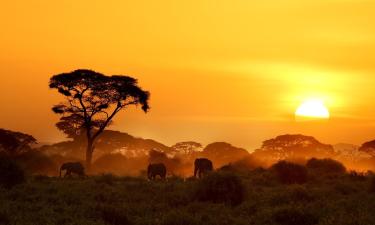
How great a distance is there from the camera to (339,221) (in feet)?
53.8

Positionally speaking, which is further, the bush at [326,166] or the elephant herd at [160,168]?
the bush at [326,166]

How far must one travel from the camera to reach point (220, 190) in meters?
22.8

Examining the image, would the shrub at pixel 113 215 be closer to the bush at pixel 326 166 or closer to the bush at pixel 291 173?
the bush at pixel 291 173

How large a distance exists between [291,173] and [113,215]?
1947cm

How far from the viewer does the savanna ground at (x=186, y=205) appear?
17.0 metres

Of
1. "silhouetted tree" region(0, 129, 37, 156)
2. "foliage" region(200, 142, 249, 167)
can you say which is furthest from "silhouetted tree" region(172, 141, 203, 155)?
"silhouetted tree" region(0, 129, 37, 156)

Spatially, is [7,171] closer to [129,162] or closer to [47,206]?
[47,206]

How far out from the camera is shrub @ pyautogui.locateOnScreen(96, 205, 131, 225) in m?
17.2

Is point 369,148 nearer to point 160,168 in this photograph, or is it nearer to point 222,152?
point 222,152

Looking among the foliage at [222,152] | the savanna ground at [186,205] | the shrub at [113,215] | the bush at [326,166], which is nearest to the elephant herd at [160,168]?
the savanna ground at [186,205]

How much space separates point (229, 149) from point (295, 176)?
90.4 m

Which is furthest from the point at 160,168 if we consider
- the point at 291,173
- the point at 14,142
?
the point at 14,142

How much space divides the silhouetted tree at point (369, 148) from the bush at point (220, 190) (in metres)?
90.3

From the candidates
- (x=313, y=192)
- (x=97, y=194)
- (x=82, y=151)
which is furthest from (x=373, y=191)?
(x=82, y=151)
